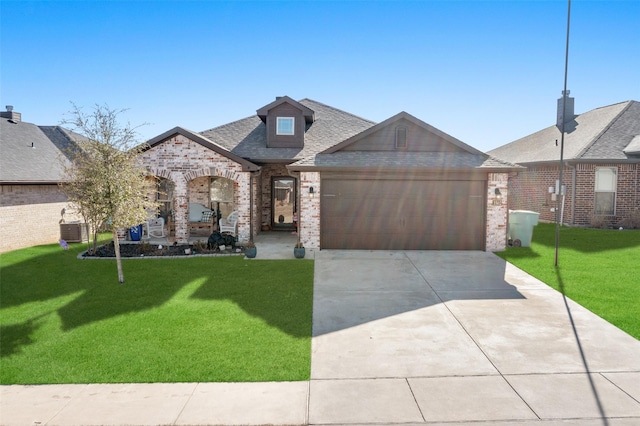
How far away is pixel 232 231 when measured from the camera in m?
17.0

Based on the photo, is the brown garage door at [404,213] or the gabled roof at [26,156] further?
the gabled roof at [26,156]

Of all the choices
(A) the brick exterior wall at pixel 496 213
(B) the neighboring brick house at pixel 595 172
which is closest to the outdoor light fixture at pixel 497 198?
(A) the brick exterior wall at pixel 496 213

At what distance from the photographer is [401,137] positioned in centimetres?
1614

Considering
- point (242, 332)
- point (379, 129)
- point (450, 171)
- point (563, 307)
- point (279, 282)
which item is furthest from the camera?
point (379, 129)

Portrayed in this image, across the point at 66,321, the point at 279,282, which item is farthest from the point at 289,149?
the point at 66,321

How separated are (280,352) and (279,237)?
38.2 feet

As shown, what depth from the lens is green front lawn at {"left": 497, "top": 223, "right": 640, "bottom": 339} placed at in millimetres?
8836

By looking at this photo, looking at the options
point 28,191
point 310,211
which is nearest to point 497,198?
point 310,211

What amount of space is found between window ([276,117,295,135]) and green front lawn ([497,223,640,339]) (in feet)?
32.6

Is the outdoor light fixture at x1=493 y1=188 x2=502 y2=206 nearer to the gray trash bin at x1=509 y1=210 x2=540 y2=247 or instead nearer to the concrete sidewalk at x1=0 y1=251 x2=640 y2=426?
the gray trash bin at x1=509 y1=210 x2=540 y2=247

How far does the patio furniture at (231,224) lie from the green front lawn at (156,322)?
3676 mm

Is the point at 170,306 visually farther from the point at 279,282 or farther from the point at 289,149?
the point at 289,149

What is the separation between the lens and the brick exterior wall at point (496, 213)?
1522 cm

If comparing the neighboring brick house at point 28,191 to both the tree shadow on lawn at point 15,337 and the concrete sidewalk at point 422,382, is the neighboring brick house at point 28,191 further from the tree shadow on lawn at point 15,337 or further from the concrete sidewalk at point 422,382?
the concrete sidewalk at point 422,382
